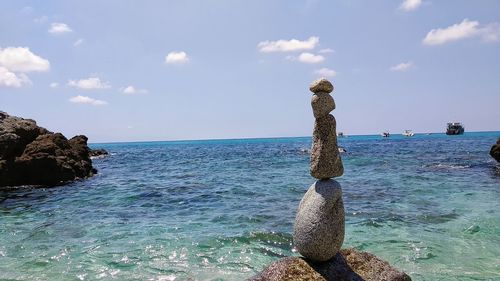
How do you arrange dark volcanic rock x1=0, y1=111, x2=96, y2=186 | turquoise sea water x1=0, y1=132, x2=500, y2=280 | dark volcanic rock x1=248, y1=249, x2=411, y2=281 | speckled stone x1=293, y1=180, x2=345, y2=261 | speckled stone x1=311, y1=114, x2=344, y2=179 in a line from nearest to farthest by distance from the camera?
dark volcanic rock x1=248, y1=249, x2=411, y2=281
speckled stone x1=293, y1=180, x2=345, y2=261
speckled stone x1=311, y1=114, x2=344, y2=179
turquoise sea water x1=0, y1=132, x2=500, y2=280
dark volcanic rock x1=0, y1=111, x2=96, y2=186

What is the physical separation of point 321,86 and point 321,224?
230cm

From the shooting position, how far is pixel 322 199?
7.34 m

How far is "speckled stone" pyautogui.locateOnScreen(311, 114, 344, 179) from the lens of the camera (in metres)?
7.43

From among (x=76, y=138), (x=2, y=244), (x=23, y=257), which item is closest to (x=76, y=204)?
(x=2, y=244)

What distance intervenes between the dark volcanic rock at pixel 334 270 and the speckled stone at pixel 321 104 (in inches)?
99.4

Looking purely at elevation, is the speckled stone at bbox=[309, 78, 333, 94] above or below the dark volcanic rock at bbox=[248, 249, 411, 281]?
above

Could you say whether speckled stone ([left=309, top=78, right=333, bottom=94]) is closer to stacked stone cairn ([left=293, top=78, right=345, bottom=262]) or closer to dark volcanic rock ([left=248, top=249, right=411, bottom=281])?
stacked stone cairn ([left=293, top=78, right=345, bottom=262])

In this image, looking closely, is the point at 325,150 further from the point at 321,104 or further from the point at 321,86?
the point at 321,86

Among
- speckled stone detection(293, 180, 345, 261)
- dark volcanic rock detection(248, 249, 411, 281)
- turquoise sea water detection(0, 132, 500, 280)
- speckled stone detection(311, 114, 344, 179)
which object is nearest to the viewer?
dark volcanic rock detection(248, 249, 411, 281)

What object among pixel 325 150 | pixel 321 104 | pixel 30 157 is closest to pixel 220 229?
pixel 325 150

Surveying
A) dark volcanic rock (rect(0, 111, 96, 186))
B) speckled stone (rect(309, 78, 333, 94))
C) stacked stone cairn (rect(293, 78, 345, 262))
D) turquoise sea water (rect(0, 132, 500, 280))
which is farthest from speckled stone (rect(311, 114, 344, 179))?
dark volcanic rock (rect(0, 111, 96, 186))

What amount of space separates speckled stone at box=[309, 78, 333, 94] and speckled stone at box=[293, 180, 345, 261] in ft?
5.31

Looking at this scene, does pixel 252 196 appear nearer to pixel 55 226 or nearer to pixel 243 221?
pixel 243 221

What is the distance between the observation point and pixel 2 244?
13281 millimetres
